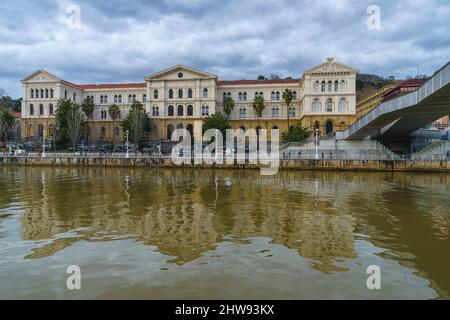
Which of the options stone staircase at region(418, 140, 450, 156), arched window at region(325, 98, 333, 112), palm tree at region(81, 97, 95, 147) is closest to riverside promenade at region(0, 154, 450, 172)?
stone staircase at region(418, 140, 450, 156)

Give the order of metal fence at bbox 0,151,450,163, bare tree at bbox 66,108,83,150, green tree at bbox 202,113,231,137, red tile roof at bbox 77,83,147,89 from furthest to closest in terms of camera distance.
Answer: red tile roof at bbox 77,83,147,89, bare tree at bbox 66,108,83,150, green tree at bbox 202,113,231,137, metal fence at bbox 0,151,450,163

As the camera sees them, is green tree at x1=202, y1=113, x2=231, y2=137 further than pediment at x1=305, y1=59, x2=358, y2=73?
No

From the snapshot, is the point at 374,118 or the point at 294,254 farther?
the point at 374,118

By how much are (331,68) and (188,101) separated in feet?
101

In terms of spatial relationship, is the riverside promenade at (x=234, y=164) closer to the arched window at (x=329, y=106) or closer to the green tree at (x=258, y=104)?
the arched window at (x=329, y=106)

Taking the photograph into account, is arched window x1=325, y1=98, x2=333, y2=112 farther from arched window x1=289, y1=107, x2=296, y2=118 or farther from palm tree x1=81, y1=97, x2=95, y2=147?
palm tree x1=81, y1=97, x2=95, y2=147

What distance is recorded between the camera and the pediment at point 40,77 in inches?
3265

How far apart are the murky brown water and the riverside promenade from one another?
26.6m

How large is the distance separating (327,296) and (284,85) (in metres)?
77.6

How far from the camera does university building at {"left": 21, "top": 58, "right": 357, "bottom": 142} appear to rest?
241ft

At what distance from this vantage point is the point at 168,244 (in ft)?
33.3
